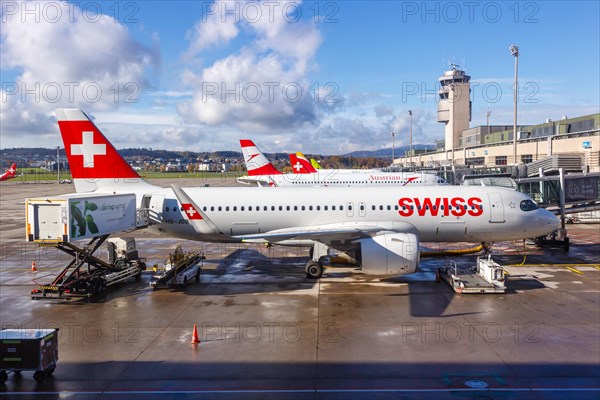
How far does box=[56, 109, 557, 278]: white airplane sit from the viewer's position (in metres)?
24.2

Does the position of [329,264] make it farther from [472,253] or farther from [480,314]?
[472,253]

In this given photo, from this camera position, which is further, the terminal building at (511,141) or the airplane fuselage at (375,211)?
the terminal building at (511,141)

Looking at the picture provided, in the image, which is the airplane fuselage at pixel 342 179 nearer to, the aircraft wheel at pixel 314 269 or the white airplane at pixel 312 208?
the white airplane at pixel 312 208

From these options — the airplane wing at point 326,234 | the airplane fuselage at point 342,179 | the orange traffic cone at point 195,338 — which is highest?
the airplane fuselage at point 342,179

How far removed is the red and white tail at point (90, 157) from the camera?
25.1m

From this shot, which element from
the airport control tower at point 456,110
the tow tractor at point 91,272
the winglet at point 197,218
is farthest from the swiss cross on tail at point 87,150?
the airport control tower at point 456,110

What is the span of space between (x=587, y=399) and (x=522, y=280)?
41.1 ft

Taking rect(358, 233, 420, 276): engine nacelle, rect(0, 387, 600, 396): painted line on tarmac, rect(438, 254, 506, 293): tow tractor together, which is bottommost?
rect(0, 387, 600, 396): painted line on tarmac

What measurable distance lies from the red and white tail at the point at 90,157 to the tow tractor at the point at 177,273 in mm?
5768

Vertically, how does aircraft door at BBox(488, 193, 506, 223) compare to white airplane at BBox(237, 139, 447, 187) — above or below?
below

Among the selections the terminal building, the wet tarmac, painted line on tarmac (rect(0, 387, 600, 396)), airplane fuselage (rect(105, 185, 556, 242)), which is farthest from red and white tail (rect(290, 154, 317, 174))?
painted line on tarmac (rect(0, 387, 600, 396))

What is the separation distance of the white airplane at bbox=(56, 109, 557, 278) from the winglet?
55mm

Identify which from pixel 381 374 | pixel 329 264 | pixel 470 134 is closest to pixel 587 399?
pixel 381 374

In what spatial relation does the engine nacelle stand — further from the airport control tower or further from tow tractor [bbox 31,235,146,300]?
the airport control tower
